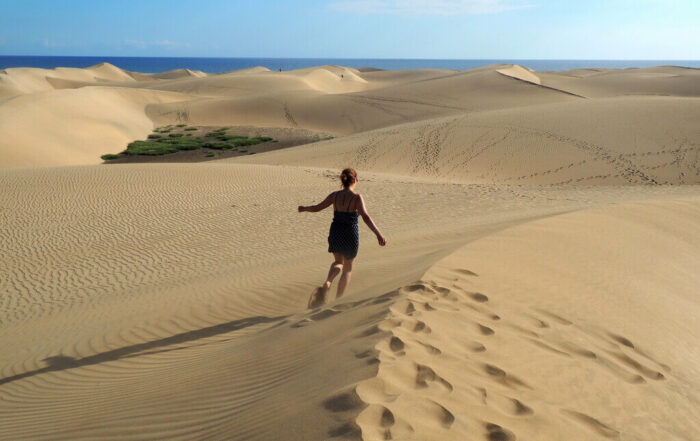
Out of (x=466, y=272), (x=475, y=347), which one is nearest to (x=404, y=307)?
(x=475, y=347)

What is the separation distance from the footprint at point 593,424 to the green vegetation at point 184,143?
30.4m

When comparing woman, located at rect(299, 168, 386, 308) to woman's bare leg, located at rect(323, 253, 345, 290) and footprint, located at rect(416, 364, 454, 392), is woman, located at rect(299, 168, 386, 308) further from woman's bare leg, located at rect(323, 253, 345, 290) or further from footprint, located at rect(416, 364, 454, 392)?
footprint, located at rect(416, 364, 454, 392)

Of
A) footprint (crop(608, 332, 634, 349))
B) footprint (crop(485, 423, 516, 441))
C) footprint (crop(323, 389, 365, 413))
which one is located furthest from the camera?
footprint (crop(608, 332, 634, 349))

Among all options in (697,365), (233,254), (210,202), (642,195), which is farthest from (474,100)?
(697,365)

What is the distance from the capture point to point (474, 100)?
48062 millimetres

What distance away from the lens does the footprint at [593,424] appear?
3393 millimetres

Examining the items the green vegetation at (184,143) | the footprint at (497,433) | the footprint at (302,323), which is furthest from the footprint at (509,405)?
the green vegetation at (184,143)

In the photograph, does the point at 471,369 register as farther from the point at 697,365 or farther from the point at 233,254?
the point at 233,254

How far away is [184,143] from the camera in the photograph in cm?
3494

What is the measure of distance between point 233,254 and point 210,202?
4515 mm

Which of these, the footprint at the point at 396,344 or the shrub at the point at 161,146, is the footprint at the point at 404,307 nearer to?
the footprint at the point at 396,344

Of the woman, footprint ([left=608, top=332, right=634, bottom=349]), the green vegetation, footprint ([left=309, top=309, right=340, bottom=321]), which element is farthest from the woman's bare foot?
the green vegetation

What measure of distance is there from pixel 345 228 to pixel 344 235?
0.08m

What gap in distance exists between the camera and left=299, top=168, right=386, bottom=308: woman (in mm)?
6289
